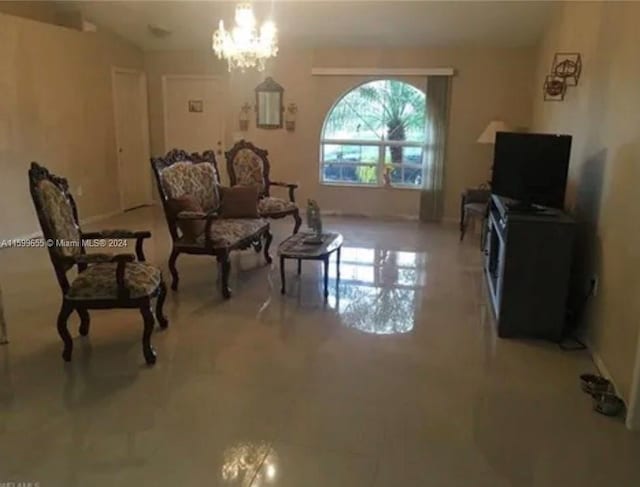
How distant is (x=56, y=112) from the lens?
6758mm

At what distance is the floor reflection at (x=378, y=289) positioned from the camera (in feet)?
13.3

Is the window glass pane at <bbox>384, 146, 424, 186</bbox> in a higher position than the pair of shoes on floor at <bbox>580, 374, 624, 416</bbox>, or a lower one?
higher

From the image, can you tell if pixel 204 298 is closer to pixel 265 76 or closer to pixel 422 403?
pixel 422 403

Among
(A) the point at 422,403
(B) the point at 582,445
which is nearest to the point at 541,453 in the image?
(B) the point at 582,445

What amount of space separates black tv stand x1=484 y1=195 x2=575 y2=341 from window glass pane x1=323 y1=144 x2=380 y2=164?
4581 mm

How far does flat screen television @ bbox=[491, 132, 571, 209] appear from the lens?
13.0ft

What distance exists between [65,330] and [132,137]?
5.81 metres

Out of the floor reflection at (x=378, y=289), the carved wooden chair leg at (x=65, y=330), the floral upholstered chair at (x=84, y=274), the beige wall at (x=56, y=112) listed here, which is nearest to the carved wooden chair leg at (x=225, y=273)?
the floor reflection at (x=378, y=289)

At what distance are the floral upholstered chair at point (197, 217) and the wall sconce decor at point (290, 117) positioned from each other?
298 centimetres

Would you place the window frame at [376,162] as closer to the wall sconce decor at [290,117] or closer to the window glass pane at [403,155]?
the window glass pane at [403,155]

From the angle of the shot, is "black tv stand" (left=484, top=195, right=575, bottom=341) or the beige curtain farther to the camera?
the beige curtain

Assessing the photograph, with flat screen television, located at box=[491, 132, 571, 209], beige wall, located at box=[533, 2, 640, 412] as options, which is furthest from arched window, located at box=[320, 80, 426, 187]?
flat screen television, located at box=[491, 132, 571, 209]

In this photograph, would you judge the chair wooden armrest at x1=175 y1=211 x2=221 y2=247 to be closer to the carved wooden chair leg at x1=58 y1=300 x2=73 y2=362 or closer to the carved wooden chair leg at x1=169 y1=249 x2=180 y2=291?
the carved wooden chair leg at x1=169 y1=249 x2=180 y2=291

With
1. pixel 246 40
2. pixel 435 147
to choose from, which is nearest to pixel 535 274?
pixel 246 40
